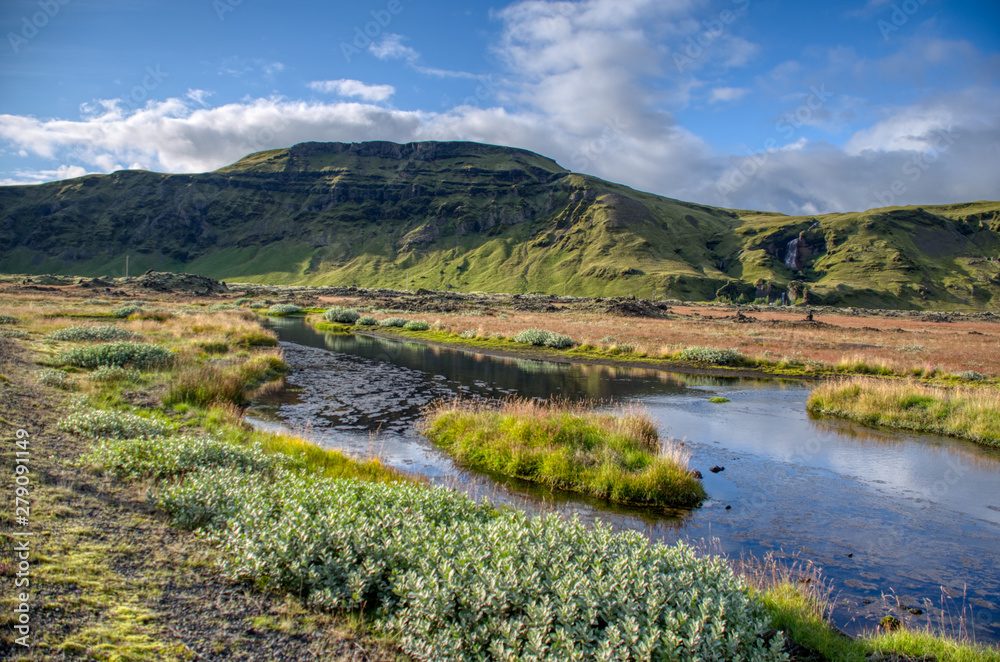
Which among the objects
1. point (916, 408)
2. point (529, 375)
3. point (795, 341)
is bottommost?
point (529, 375)

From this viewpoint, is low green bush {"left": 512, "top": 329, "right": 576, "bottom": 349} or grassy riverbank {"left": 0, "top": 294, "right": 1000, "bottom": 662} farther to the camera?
low green bush {"left": 512, "top": 329, "right": 576, "bottom": 349}

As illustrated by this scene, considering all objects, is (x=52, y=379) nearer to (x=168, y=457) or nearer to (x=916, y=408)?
(x=168, y=457)

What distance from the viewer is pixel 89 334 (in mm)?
26734

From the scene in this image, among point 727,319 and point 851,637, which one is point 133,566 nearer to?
point 851,637

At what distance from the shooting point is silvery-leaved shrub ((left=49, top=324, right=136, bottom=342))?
85.4 feet

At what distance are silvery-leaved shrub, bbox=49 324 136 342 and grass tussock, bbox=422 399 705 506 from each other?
20006mm

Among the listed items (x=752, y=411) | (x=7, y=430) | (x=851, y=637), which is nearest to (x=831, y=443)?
(x=752, y=411)

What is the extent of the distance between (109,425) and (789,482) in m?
17.7

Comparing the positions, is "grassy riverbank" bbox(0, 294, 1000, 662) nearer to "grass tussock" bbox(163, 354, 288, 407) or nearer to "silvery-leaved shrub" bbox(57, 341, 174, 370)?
"grass tussock" bbox(163, 354, 288, 407)

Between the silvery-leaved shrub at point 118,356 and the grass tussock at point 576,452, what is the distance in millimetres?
12847

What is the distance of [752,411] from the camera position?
80.4 ft

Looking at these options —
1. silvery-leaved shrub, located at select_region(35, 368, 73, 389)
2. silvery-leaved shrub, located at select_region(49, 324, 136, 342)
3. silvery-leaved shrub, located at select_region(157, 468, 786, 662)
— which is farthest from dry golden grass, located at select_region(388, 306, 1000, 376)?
silvery-leaved shrub, located at select_region(35, 368, 73, 389)

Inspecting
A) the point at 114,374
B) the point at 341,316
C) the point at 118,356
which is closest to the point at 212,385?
the point at 114,374

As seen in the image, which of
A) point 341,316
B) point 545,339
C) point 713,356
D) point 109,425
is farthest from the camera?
point 341,316
